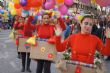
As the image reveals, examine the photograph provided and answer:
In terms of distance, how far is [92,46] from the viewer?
538cm

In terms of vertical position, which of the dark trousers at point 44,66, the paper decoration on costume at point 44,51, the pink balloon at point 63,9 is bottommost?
the dark trousers at point 44,66

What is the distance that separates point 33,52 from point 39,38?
12.3 inches

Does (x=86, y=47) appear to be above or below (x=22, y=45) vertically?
above

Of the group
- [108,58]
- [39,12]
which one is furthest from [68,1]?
[108,58]

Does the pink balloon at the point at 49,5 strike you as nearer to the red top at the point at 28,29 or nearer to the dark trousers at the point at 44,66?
the dark trousers at the point at 44,66

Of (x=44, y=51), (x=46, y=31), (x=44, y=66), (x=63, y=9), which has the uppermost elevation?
(x=63, y=9)

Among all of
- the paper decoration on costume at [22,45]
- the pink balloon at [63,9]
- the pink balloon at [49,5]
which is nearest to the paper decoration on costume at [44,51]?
the pink balloon at [49,5]

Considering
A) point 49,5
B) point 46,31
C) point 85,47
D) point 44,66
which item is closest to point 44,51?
point 44,66

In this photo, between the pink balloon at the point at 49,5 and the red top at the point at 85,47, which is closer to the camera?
the red top at the point at 85,47

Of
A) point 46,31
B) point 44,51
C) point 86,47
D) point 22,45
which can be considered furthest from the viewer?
point 22,45

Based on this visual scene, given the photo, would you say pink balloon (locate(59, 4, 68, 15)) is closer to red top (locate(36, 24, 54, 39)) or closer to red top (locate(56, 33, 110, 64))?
red top (locate(36, 24, 54, 39))

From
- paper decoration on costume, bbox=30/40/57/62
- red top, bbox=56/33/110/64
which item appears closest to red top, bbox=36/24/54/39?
paper decoration on costume, bbox=30/40/57/62

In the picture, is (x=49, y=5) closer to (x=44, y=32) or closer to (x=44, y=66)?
(x=44, y=32)

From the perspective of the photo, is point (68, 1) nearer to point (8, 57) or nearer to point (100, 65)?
point (100, 65)
